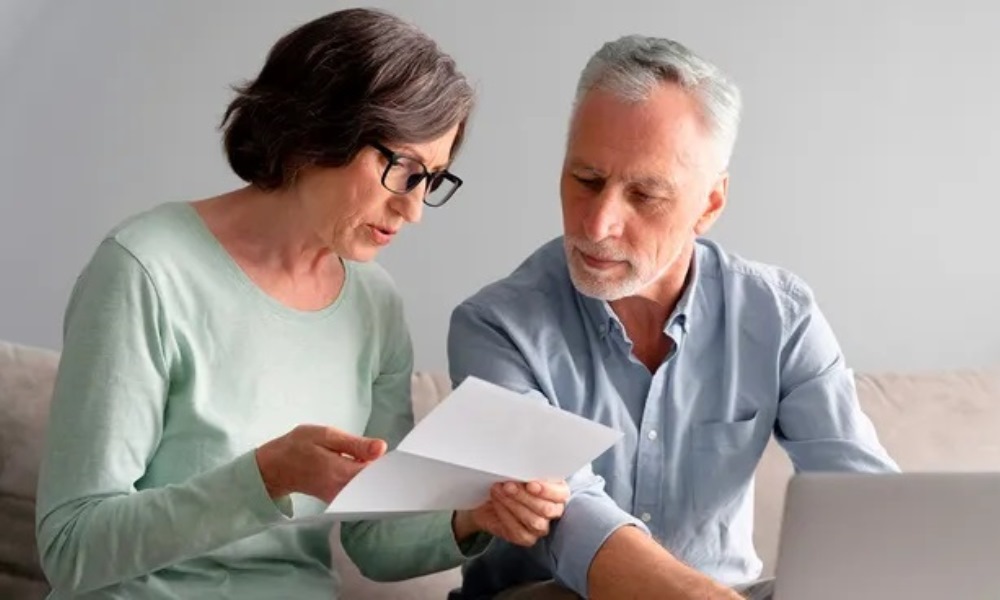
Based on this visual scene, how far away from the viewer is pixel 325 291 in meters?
2.09

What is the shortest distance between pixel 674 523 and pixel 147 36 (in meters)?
1.27

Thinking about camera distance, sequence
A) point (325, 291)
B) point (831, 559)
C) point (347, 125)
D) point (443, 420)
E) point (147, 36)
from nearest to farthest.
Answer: point (831, 559), point (443, 420), point (347, 125), point (325, 291), point (147, 36)

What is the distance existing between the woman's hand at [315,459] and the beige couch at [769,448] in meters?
0.68

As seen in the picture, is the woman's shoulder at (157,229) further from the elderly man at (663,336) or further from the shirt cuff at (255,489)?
the elderly man at (663,336)

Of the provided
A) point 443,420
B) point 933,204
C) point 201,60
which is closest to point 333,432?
point 443,420

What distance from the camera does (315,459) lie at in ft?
5.65

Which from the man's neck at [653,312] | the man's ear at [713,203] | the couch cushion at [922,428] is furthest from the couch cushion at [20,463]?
the couch cushion at [922,428]

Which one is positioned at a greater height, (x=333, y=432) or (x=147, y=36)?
(x=147, y=36)

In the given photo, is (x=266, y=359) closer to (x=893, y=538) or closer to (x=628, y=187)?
(x=628, y=187)

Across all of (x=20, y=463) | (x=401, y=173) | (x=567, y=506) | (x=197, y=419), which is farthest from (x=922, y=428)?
(x=20, y=463)

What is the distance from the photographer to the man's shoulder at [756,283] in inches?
88.2

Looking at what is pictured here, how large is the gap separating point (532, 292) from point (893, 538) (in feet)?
3.04

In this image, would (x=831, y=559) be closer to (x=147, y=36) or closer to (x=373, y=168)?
(x=373, y=168)

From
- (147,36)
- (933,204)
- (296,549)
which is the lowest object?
(296,549)
